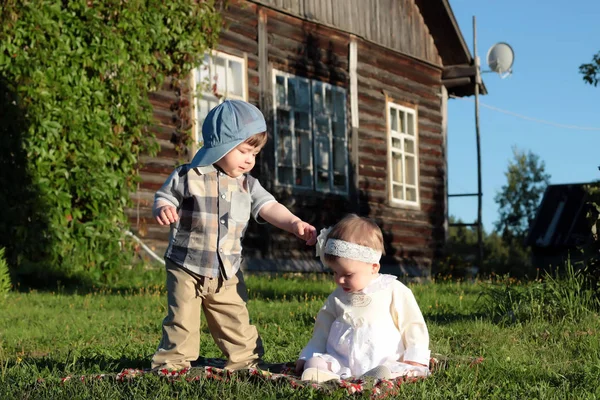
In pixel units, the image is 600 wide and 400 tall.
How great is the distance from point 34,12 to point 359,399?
7.24 m

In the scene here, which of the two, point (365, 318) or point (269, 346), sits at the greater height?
point (365, 318)

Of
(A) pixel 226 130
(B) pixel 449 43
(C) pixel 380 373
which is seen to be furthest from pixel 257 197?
(B) pixel 449 43

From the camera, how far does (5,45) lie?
953cm

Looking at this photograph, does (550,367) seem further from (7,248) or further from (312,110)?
(312,110)

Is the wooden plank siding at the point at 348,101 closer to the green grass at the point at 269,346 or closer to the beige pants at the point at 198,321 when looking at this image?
the green grass at the point at 269,346

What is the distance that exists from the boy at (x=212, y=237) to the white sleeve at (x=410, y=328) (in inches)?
20.9

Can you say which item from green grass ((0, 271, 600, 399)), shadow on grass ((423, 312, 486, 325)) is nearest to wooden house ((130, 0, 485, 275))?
green grass ((0, 271, 600, 399))

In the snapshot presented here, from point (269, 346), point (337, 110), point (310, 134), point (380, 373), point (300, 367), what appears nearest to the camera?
point (380, 373)

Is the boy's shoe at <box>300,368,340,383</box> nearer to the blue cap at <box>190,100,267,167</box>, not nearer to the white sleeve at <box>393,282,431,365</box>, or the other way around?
the white sleeve at <box>393,282,431,365</box>

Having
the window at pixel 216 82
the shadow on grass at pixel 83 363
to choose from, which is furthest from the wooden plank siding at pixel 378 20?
the shadow on grass at pixel 83 363

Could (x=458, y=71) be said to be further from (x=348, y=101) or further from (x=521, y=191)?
(x=521, y=191)

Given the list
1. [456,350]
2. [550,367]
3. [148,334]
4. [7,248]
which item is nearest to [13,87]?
[7,248]

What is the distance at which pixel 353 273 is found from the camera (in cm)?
435

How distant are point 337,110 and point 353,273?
10.8 metres
